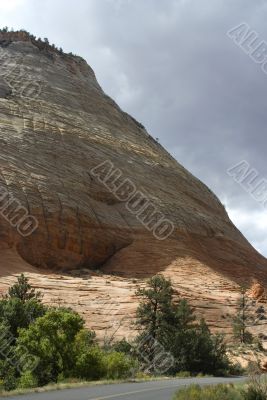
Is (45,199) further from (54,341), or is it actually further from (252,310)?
(54,341)

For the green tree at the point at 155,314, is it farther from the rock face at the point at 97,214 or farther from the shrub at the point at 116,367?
the shrub at the point at 116,367

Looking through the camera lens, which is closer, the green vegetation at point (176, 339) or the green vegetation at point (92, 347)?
the green vegetation at point (92, 347)

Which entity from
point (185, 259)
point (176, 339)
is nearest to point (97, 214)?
point (185, 259)

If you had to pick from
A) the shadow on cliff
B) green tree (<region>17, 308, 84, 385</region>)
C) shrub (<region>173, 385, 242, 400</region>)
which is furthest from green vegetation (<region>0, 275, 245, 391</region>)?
the shadow on cliff

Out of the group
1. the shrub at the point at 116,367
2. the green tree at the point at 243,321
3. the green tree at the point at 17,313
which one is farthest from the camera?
the green tree at the point at 243,321

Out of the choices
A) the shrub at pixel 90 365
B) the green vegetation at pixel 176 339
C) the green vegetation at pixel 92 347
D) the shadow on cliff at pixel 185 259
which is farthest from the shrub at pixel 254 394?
the shadow on cliff at pixel 185 259

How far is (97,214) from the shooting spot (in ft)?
152

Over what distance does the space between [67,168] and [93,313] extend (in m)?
19.8

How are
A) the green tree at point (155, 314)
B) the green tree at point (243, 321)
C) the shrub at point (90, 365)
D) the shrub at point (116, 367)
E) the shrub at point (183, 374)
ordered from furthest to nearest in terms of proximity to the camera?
the green tree at point (243, 321)
the green tree at point (155, 314)
the shrub at point (183, 374)
the shrub at point (116, 367)
the shrub at point (90, 365)

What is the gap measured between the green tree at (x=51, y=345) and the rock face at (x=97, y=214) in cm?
1045

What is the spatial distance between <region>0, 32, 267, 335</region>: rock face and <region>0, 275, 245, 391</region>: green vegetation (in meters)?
3.34

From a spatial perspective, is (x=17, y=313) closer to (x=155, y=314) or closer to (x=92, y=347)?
(x=92, y=347)

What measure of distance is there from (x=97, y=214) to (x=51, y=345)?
26544 mm

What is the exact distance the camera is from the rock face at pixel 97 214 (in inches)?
1448
